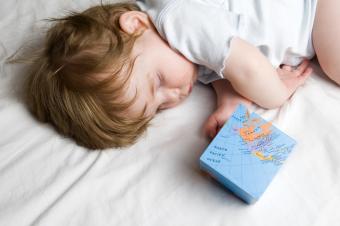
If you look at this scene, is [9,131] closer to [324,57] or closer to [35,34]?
[35,34]

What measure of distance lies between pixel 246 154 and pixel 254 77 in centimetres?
19

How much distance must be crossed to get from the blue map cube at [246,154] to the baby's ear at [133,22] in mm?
275

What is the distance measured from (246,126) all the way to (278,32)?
27 centimetres

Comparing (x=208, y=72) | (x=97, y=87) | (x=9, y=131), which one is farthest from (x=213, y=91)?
(x=9, y=131)

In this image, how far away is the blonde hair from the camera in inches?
29.4

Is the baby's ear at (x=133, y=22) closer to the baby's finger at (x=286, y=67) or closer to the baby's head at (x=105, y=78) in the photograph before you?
the baby's head at (x=105, y=78)

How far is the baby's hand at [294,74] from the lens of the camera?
2.81 ft

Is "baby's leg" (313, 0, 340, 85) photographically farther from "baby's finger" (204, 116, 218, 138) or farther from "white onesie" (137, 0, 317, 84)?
"baby's finger" (204, 116, 218, 138)

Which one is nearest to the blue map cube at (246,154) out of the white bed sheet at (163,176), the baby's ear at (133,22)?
the white bed sheet at (163,176)

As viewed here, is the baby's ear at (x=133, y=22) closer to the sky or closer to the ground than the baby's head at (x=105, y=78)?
closer to the sky

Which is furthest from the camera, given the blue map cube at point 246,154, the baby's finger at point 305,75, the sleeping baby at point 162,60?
the baby's finger at point 305,75

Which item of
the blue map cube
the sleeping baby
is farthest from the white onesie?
the blue map cube

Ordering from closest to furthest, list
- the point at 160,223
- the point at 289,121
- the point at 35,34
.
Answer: the point at 160,223 < the point at 289,121 < the point at 35,34

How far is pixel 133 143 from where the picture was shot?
2.67 feet
